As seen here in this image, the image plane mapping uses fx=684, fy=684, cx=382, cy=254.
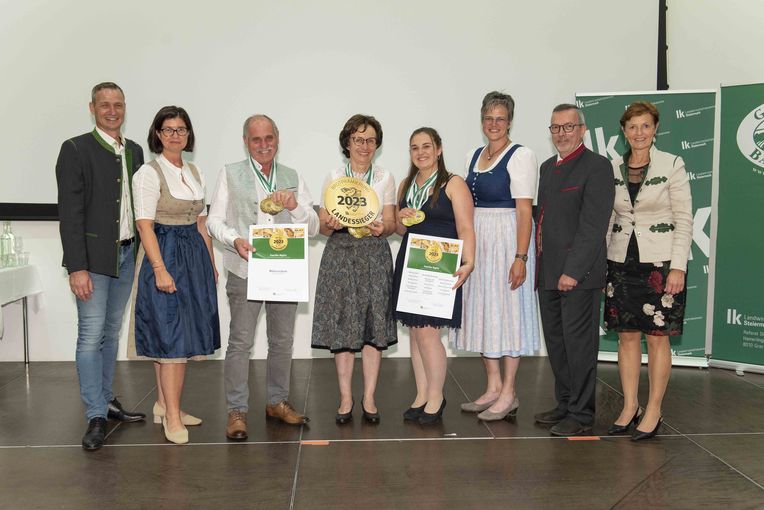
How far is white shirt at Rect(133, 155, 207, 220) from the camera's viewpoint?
329cm

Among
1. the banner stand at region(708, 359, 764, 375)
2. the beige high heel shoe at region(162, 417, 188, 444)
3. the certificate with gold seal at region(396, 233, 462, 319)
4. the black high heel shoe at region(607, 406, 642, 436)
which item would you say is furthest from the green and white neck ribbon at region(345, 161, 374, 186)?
the banner stand at region(708, 359, 764, 375)

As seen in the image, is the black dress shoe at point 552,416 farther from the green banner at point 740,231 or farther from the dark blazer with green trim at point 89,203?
the dark blazer with green trim at point 89,203

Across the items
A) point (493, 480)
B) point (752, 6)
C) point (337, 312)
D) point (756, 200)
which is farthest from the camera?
point (752, 6)

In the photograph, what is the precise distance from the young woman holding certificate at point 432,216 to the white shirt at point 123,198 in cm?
144

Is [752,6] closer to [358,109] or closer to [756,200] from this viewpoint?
[756,200]

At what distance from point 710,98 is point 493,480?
3782mm

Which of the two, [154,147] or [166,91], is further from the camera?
[166,91]

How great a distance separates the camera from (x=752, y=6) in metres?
5.54

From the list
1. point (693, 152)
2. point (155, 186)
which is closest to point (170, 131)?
point (155, 186)

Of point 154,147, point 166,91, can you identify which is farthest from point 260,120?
point 166,91

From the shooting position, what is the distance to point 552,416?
12.7 ft

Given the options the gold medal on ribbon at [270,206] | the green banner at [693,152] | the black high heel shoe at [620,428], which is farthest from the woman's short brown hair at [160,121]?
the green banner at [693,152]

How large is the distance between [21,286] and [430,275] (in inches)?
133

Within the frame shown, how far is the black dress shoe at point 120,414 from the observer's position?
12.9 feet
